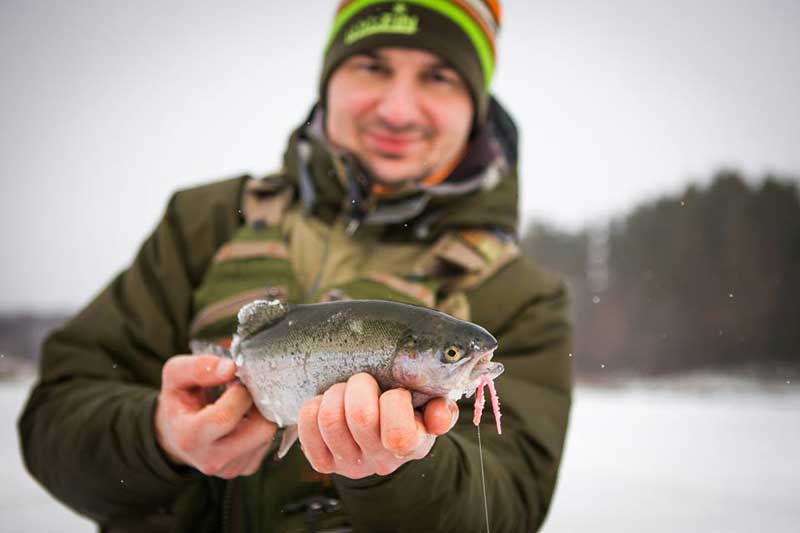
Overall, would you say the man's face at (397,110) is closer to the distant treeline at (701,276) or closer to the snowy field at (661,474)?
the snowy field at (661,474)

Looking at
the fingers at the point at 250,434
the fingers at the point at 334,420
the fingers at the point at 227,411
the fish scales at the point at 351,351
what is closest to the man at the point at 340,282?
the fingers at the point at 250,434

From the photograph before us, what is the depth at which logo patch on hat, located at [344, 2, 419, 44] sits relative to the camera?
2559 mm

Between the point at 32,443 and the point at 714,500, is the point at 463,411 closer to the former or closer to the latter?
the point at 32,443

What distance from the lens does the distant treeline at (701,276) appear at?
49.4 feet

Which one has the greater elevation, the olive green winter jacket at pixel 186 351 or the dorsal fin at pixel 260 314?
the dorsal fin at pixel 260 314

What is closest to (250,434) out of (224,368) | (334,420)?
(224,368)

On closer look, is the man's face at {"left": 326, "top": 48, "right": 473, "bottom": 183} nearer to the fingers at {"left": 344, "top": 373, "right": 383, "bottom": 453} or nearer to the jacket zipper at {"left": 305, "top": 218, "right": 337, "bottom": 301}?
the jacket zipper at {"left": 305, "top": 218, "right": 337, "bottom": 301}

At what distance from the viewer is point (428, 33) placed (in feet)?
8.44

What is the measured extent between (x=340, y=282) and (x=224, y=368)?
872 mm

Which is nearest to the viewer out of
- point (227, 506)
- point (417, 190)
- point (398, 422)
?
point (398, 422)

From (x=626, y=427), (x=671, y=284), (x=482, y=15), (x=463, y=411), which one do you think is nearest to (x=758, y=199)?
(x=671, y=284)

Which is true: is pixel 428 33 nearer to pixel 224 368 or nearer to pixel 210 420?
pixel 224 368

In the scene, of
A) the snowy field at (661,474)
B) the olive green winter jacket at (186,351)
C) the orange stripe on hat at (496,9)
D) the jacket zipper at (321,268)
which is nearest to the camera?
the olive green winter jacket at (186,351)

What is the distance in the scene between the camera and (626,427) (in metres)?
8.09
